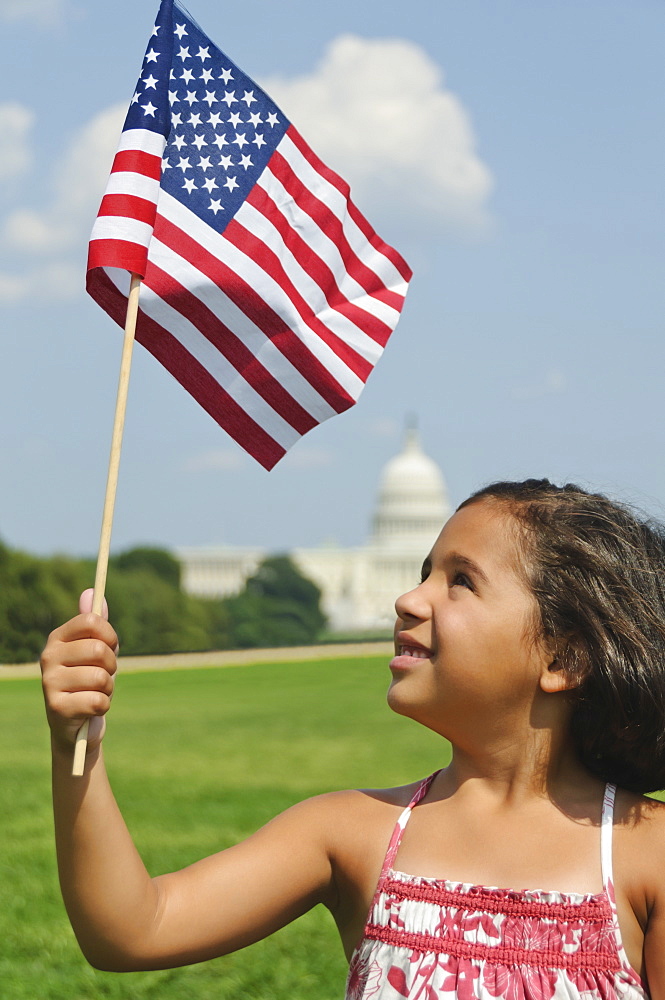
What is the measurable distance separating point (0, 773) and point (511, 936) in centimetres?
798

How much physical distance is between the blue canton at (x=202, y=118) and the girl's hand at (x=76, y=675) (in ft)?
3.76

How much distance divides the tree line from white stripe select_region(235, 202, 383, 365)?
15.8 meters

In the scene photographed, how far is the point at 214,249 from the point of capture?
254 centimetres

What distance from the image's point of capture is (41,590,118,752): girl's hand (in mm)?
1617

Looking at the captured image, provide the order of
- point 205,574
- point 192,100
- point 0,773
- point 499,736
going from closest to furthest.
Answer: point 499,736 < point 192,100 < point 0,773 < point 205,574

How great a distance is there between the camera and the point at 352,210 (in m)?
2.77

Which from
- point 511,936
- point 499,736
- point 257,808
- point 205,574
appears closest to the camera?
point 511,936

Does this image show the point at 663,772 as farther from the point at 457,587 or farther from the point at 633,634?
the point at 457,587

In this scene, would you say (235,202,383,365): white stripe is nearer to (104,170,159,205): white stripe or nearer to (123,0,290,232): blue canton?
(123,0,290,232): blue canton

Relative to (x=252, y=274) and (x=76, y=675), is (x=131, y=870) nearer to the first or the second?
(x=76, y=675)

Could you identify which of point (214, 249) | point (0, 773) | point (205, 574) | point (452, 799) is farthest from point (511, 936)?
point (205, 574)

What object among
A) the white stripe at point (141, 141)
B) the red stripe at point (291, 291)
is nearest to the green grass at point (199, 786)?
the red stripe at point (291, 291)

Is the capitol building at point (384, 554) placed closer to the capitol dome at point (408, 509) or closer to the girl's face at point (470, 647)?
the capitol dome at point (408, 509)

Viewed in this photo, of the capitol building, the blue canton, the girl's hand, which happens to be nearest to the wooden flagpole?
the girl's hand
